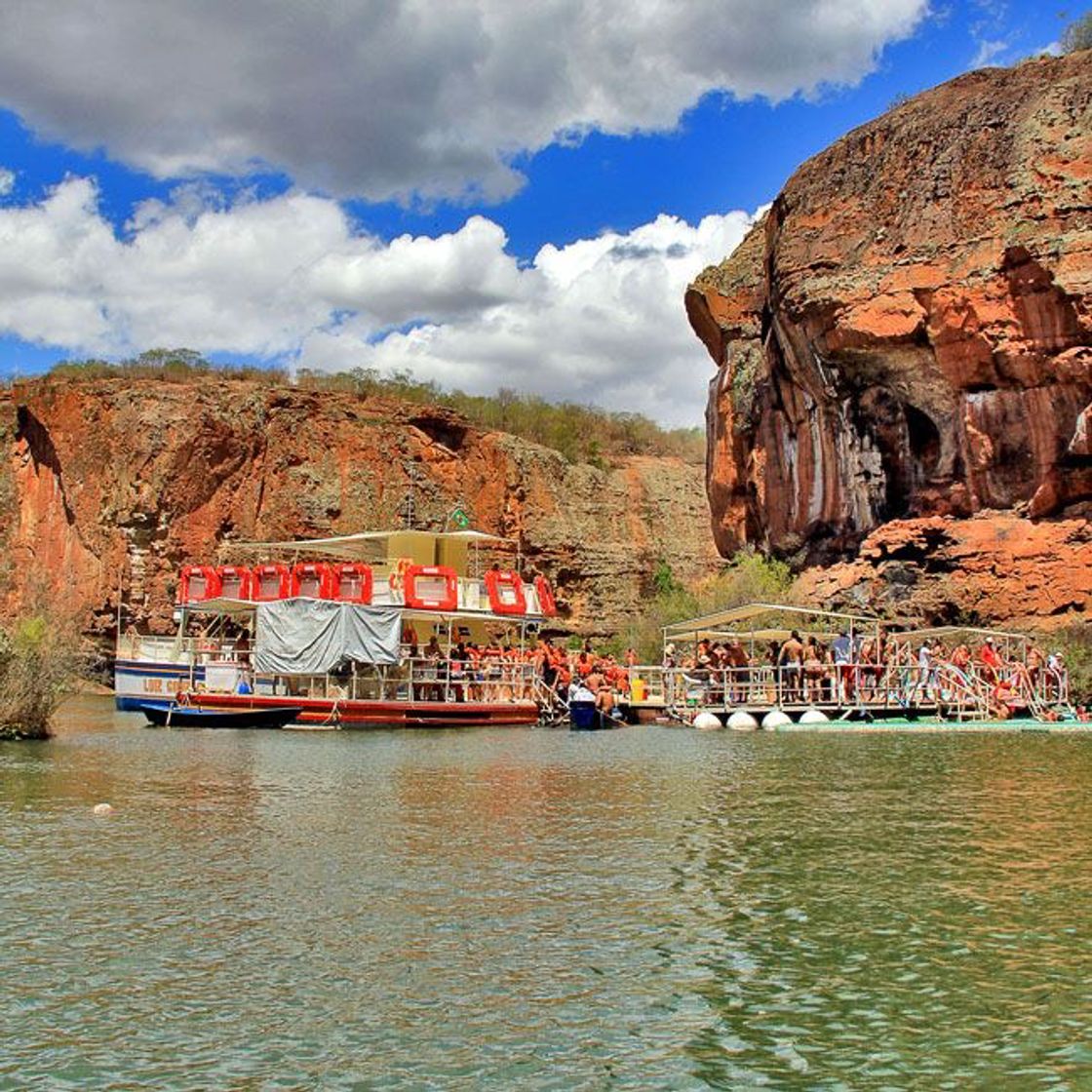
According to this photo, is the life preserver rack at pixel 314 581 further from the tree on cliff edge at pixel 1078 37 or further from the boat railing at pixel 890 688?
the tree on cliff edge at pixel 1078 37

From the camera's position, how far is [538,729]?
1368 inches

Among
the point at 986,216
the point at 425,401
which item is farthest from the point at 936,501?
the point at 425,401

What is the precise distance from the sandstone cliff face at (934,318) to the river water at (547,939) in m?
27.3

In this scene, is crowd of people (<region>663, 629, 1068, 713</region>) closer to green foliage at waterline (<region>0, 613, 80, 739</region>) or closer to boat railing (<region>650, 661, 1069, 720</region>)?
boat railing (<region>650, 661, 1069, 720</region>)

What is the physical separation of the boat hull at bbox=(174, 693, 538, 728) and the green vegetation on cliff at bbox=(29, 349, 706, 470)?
45288mm

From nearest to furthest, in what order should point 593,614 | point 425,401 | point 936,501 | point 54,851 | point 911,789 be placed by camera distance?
point 54,851 → point 911,789 → point 936,501 → point 593,614 → point 425,401

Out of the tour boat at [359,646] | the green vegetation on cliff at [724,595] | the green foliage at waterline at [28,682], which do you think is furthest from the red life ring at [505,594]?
the green foliage at waterline at [28,682]

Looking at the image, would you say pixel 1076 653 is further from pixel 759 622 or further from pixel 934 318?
pixel 934 318

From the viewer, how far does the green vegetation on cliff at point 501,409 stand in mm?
81375

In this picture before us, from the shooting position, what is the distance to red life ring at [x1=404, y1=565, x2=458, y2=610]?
38562mm

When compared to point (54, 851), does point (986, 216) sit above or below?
above

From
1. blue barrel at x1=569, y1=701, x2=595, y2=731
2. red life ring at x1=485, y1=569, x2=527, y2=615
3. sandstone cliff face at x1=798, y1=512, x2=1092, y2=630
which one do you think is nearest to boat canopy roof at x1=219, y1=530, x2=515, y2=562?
red life ring at x1=485, y1=569, x2=527, y2=615

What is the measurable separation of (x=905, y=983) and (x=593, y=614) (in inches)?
2954

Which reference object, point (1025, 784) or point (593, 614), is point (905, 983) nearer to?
point (1025, 784)
